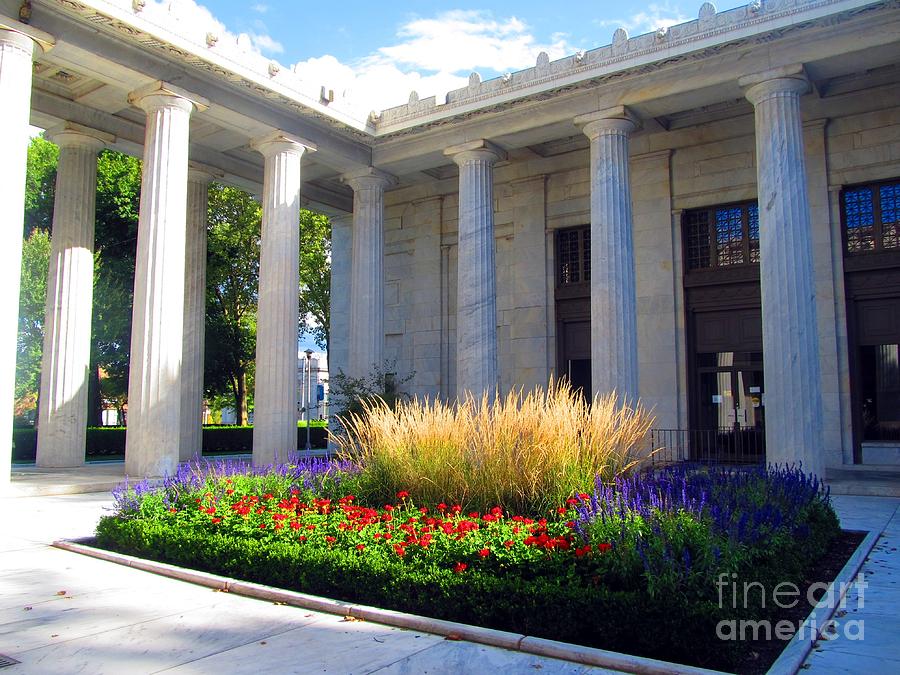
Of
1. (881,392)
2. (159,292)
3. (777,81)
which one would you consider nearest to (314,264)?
(159,292)

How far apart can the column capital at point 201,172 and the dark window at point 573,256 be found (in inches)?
407

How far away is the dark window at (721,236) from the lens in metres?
19.0

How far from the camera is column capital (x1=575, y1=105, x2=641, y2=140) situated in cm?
1672

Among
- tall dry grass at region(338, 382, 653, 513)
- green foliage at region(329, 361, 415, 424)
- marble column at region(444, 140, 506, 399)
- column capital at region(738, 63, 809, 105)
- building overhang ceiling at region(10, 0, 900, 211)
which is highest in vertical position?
building overhang ceiling at region(10, 0, 900, 211)

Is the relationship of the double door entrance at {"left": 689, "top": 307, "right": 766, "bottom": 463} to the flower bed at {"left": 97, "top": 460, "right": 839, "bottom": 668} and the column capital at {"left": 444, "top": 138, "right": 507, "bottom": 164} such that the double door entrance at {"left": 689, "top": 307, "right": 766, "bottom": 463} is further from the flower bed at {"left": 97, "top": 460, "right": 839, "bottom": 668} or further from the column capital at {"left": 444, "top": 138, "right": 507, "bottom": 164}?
the flower bed at {"left": 97, "top": 460, "right": 839, "bottom": 668}

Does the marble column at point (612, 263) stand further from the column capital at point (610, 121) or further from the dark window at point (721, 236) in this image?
the dark window at point (721, 236)

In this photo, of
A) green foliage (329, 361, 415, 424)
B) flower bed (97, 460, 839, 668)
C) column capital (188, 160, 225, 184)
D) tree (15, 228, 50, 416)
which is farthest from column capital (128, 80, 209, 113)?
tree (15, 228, 50, 416)

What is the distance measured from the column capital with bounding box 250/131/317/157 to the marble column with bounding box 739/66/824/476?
10663mm

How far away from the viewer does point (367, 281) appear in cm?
2061

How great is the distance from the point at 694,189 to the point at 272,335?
11.7 m

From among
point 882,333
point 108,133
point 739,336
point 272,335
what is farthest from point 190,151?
point 882,333

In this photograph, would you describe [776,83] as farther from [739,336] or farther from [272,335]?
[272,335]

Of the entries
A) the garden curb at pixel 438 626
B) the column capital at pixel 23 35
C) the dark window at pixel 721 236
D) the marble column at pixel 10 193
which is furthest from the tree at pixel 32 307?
the garden curb at pixel 438 626

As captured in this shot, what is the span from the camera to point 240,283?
37.9 metres
